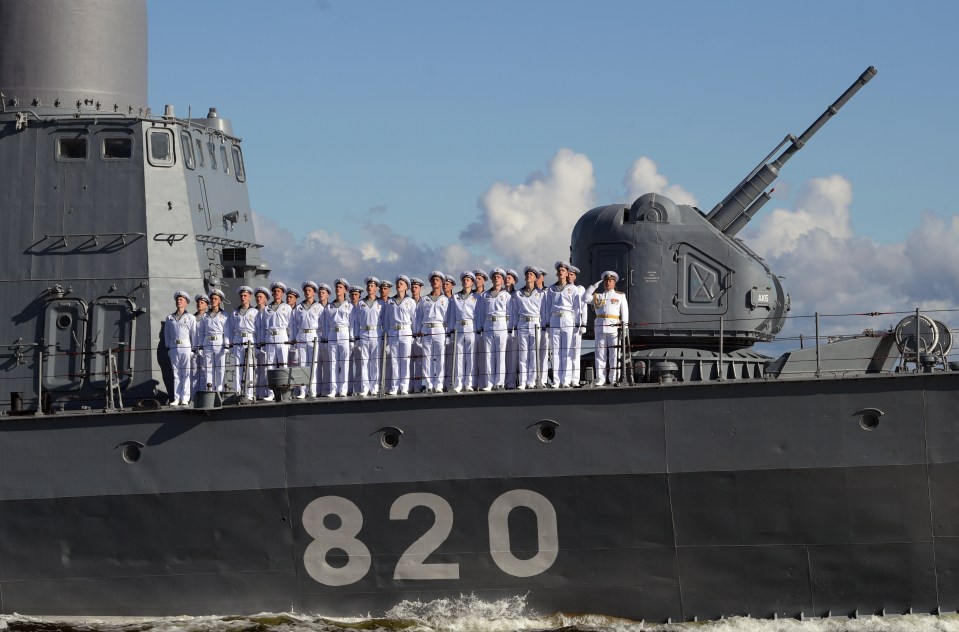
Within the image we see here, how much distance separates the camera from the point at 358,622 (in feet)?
53.0

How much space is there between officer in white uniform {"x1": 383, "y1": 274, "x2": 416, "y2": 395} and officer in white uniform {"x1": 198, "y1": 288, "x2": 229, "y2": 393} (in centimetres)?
228

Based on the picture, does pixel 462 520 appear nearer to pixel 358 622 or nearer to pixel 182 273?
pixel 358 622

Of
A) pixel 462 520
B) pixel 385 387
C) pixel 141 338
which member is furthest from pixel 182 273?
pixel 462 520

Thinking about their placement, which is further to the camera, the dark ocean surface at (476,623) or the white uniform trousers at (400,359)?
the white uniform trousers at (400,359)

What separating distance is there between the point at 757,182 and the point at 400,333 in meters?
6.00

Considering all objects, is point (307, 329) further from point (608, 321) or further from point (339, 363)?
point (608, 321)

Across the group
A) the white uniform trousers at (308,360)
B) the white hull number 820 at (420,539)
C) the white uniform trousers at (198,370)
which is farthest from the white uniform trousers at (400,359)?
the white uniform trousers at (198,370)

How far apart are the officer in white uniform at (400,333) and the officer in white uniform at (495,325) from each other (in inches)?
38.2

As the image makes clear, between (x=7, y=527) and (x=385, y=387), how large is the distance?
5.30 metres

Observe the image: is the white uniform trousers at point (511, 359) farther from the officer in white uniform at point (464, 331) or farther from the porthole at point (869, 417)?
the porthole at point (869, 417)

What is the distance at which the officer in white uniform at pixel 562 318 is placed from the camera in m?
16.6

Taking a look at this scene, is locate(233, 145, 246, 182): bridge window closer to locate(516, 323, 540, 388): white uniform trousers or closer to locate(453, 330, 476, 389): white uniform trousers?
locate(453, 330, 476, 389): white uniform trousers

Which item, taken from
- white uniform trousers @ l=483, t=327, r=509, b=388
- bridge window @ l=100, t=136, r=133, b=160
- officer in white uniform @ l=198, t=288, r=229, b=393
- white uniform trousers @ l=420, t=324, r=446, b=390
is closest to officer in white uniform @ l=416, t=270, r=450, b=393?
white uniform trousers @ l=420, t=324, r=446, b=390

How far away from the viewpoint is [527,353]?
16703 millimetres
